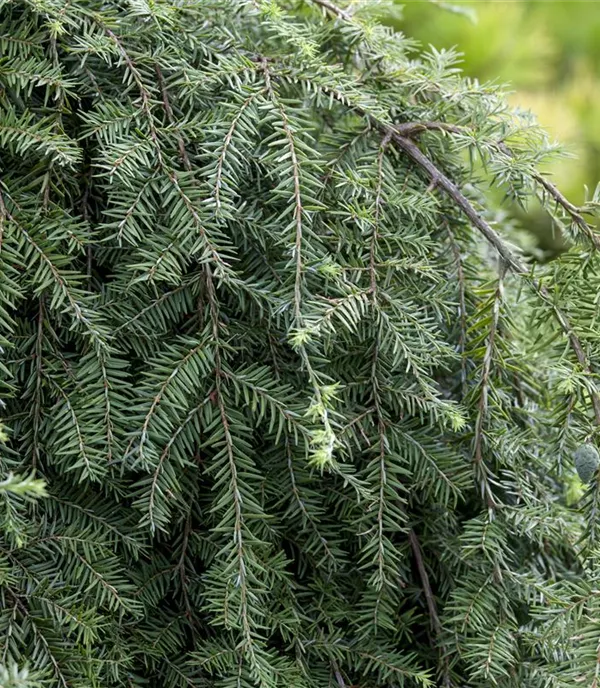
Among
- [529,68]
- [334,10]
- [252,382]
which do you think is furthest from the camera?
[529,68]

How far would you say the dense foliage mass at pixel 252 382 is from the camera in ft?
1.30

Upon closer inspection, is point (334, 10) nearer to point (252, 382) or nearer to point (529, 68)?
point (252, 382)

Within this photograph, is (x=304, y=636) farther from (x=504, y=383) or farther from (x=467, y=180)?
(x=467, y=180)

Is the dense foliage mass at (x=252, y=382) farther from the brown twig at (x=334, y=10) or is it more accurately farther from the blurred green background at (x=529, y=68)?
the blurred green background at (x=529, y=68)

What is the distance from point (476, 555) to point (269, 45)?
363mm

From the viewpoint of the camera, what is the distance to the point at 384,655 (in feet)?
1.44

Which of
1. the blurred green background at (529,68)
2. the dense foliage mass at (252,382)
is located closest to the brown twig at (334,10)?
the dense foliage mass at (252,382)

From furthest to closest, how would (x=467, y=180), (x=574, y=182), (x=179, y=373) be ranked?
(x=574, y=182)
(x=467, y=180)
(x=179, y=373)

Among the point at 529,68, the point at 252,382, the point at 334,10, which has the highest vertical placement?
the point at 334,10

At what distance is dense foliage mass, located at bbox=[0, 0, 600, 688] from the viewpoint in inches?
15.6

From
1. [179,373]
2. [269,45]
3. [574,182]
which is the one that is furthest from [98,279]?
[574,182]

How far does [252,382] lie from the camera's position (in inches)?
16.3

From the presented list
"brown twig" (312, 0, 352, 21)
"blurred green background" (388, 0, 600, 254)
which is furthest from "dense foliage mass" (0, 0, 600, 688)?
"blurred green background" (388, 0, 600, 254)

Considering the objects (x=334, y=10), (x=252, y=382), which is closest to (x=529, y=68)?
(x=334, y=10)
